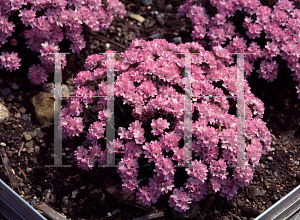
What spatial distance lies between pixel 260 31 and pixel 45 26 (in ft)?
8.74

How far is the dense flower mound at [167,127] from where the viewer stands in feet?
9.34

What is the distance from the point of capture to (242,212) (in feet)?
11.0

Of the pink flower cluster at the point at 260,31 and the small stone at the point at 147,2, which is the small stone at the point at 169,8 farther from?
the pink flower cluster at the point at 260,31

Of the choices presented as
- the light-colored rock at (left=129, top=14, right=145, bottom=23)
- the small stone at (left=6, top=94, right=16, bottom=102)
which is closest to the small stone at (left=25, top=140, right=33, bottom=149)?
the small stone at (left=6, top=94, right=16, bottom=102)

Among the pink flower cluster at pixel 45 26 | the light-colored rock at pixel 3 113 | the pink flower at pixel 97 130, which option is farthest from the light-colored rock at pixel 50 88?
the pink flower at pixel 97 130

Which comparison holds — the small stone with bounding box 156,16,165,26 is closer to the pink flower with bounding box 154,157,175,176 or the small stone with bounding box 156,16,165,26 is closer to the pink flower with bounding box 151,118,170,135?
the pink flower with bounding box 151,118,170,135

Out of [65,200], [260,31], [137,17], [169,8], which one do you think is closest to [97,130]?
[65,200]

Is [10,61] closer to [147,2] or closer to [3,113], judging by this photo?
[3,113]

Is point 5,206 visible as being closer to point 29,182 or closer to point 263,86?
point 29,182

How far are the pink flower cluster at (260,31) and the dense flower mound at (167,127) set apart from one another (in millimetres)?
664

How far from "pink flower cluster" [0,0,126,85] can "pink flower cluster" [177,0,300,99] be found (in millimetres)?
1451

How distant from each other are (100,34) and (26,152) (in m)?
1.90

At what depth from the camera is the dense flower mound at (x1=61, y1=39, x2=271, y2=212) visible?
2846 millimetres

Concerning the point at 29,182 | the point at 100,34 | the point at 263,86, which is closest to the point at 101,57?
the point at 100,34
